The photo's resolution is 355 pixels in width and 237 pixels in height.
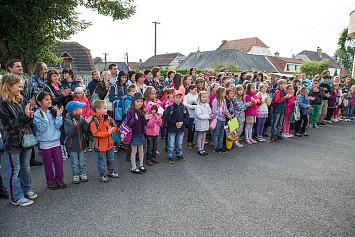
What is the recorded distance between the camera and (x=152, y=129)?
17.1 feet

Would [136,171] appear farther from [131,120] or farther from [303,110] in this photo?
[303,110]

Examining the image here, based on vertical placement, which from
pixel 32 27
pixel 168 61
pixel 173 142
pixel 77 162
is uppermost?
pixel 168 61

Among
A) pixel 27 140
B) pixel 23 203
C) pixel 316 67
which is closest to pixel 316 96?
pixel 27 140

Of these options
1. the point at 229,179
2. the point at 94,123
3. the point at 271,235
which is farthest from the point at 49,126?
the point at 271,235

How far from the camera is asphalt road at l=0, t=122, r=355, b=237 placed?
307cm

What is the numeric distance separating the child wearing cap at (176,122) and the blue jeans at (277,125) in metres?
3.60

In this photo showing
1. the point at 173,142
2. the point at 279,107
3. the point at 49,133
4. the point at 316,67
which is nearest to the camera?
the point at 49,133

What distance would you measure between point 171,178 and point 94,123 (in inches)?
73.9

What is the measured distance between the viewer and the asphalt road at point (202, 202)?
307 cm

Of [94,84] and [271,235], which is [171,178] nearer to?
[271,235]

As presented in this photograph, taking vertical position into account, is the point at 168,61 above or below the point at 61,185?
above

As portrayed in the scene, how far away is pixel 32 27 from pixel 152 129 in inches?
431

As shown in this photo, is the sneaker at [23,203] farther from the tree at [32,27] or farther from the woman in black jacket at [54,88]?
the tree at [32,27]

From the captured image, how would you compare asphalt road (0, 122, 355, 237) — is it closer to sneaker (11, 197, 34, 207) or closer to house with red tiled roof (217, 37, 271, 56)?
sneaker (11, 197, 34, 207)
